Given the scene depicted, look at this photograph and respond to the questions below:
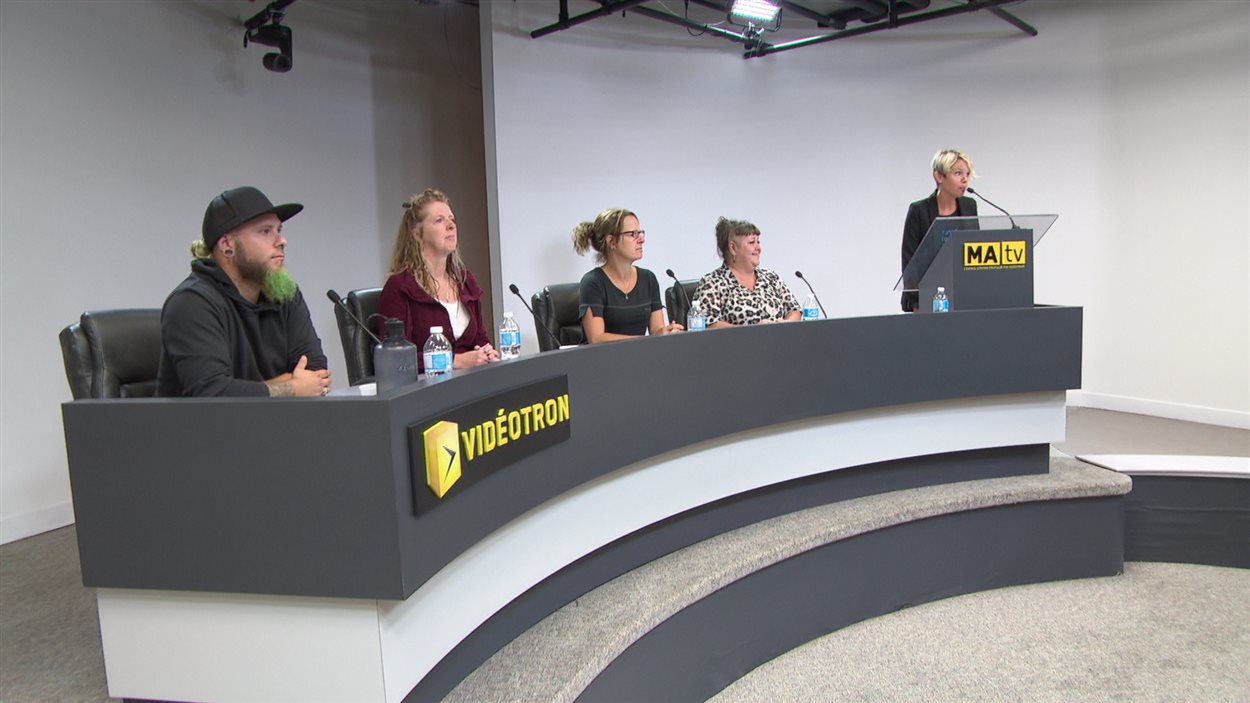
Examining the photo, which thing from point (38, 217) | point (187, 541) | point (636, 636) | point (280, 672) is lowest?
point (636, 636)

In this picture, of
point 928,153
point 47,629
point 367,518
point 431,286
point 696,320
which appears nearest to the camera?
point 367,518

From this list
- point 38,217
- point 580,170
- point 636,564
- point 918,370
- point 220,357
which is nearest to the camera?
point 220,357

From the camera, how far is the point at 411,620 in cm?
138

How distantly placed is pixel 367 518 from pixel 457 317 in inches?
54.6

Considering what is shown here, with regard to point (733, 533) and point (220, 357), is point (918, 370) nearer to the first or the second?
point (733, 533)

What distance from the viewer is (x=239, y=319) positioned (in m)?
1.82

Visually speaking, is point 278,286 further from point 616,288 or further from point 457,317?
point 616,288

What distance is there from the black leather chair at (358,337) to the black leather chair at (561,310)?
729mm

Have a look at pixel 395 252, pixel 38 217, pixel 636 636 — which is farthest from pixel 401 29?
pixel 636 636

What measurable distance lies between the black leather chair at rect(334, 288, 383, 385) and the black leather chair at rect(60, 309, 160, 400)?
49 centimetres

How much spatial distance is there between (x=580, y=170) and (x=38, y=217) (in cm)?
272

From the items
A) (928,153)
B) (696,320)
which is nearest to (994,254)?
(696,320)

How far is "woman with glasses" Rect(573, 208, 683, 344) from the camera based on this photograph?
3.12 metres

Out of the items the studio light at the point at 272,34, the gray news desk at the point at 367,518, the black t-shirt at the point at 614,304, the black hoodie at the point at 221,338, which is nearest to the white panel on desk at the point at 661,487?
the gray news desk at the point at 367,518
